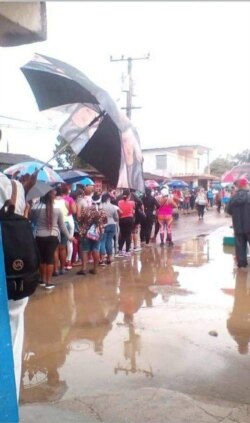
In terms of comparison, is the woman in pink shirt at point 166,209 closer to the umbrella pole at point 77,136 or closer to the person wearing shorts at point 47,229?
the person wearing shorts at point 47,229

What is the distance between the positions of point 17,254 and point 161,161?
47320mm

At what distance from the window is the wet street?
4100 centimetres

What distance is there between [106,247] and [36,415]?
6.24 metres

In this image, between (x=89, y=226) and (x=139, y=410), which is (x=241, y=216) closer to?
(x=89, y=226)

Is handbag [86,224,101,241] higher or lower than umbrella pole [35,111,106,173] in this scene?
lower

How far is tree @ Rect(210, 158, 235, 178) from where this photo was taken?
232 feet

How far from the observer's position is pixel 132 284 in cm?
767

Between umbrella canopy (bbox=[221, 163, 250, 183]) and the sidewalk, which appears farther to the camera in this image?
umbrella canopy (bbox=[221, 163, 250, 183])

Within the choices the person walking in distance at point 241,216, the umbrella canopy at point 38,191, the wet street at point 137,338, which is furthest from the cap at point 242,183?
the umbrella canopy at point 38,191

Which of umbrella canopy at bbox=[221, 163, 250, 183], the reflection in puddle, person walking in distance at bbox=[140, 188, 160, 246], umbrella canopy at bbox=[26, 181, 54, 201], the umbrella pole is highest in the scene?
the umbrella pole

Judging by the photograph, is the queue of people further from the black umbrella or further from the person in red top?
the black umbrella

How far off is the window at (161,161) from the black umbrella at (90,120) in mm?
45062

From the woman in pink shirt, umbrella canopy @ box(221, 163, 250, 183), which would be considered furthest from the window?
umbrella canopy @ box(221, 163, 250, 183)

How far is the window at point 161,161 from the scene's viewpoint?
161 feet
